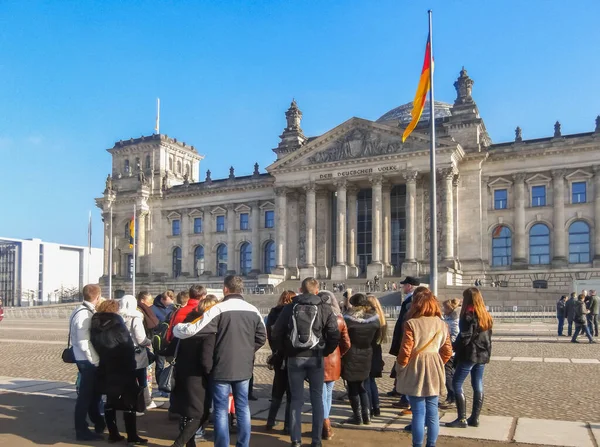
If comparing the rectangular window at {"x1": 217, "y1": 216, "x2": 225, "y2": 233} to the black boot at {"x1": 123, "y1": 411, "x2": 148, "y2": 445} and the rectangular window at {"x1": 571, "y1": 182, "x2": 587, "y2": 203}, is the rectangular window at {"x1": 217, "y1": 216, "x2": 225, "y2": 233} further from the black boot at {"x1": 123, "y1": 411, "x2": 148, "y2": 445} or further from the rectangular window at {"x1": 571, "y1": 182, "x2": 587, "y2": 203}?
the black boot at {"x1": 123, "y1": 411, "x2": 148, "y2": 445}

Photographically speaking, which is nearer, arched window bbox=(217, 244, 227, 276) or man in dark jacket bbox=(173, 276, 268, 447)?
man in dark jacket bbox=(173, 276, 268, 447)

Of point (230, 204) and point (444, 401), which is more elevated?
point (230, 204)

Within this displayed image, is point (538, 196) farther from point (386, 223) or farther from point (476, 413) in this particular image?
point (476, 413)

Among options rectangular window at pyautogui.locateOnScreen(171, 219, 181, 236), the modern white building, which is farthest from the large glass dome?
the modern white building

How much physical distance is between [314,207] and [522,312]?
22848 millimetres

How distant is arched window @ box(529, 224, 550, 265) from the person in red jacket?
45.1m

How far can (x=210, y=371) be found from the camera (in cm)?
727

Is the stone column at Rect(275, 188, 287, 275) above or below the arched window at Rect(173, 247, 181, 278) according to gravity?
above

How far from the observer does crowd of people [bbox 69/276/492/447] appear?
288 inches

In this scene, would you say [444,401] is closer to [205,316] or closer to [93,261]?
[205,316]

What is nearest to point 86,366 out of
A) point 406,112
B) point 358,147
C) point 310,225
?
point 358,147

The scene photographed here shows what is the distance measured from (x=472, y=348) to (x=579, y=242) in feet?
148

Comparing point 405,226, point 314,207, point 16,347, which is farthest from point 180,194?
point 16,347

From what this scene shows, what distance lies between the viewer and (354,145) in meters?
54.8
